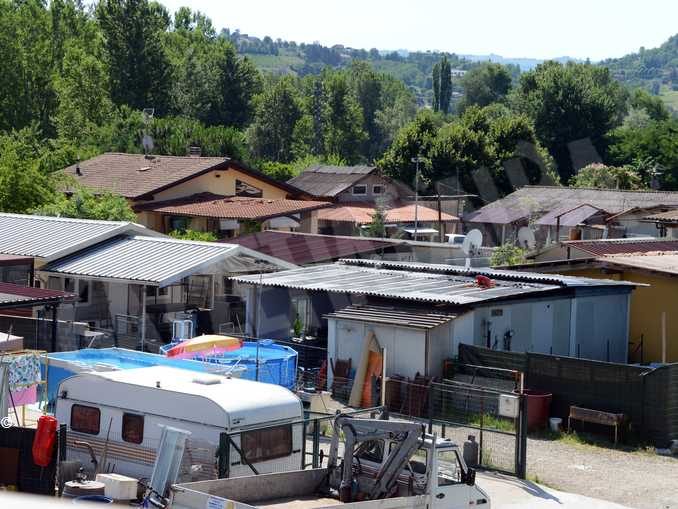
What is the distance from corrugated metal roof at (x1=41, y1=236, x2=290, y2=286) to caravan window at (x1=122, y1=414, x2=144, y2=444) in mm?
10793

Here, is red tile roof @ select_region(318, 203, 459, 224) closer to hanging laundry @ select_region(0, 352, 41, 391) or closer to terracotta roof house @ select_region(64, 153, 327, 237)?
terracotta roof house @ select_region(64, 153, 327, 237)

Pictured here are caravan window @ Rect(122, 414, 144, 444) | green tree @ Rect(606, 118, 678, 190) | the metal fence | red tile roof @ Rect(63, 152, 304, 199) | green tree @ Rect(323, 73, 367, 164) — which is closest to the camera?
caravan window @ Rect(122, 414, 144, 444)

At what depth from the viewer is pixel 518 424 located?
18719mm

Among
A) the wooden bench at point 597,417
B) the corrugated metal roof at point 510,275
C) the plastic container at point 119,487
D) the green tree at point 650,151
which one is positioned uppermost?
the green tree at point 650,151

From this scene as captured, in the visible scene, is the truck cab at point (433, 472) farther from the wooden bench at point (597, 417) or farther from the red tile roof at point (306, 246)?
the red tile roof at point (306, 246)

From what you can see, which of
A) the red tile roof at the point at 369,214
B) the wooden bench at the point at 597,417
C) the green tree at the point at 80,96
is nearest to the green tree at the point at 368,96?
the green tree at the point at 80,96

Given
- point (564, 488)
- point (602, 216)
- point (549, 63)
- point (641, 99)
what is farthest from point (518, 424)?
point (641, 99)

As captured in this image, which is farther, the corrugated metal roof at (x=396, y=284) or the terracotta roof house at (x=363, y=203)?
the terracotta roof house at (x=363, y=203)

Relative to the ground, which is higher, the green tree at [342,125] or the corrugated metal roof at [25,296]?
the green tree at [342,125]

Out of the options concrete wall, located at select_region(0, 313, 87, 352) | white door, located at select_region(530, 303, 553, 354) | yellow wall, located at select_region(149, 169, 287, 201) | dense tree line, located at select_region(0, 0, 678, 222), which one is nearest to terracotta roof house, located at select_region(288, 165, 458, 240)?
yellow wall, located at select_region(149, 169, 287, 201)

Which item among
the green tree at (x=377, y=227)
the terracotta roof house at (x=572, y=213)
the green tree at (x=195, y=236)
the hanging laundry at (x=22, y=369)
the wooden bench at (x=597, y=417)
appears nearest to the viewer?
the hanging laundry at (x=22, y=369)

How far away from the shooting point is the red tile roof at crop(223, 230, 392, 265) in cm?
3438

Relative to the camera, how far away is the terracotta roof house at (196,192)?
1790 inches

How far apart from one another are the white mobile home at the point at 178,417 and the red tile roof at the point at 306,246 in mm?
17349
